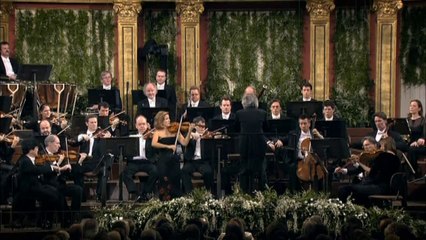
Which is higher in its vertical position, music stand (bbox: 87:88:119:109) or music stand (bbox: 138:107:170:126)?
music stand (bbox: 87:88:119:109)

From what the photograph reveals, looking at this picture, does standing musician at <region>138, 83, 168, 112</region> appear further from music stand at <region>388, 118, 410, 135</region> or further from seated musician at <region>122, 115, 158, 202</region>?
music stand at <region>388, 118, 410, 135</region>

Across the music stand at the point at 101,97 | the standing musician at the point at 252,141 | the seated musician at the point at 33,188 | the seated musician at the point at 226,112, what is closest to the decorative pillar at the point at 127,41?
the music stand at the point at 101,97

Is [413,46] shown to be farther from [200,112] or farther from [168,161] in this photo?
[168,161]

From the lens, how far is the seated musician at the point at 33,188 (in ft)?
58.3

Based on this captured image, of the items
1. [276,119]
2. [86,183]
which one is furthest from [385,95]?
[86,183]

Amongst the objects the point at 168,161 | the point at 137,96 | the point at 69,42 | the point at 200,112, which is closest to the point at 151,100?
the point at 137,96

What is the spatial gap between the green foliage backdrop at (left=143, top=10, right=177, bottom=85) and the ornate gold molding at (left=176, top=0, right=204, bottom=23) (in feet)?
1.28

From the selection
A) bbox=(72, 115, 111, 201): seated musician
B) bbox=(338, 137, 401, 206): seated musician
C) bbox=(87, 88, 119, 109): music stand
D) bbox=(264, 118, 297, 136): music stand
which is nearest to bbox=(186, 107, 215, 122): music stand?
bbox=(264, 118, 297, 136): music stand

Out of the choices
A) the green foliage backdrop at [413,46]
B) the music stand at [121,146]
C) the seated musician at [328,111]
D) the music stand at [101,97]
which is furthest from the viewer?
the green foliage backdrop at [413,46]

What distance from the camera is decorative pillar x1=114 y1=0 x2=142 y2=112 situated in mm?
23844

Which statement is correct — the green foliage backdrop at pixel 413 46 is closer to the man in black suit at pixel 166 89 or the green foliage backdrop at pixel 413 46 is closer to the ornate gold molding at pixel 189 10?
the ornate gold molding at pixel 189 10

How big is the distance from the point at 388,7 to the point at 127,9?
465 centimetres

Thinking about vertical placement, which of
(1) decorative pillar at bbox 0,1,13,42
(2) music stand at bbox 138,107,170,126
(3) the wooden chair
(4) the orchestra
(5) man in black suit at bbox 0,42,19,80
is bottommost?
(3) the wooden chair

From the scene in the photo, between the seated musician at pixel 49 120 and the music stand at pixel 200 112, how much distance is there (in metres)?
1.88
